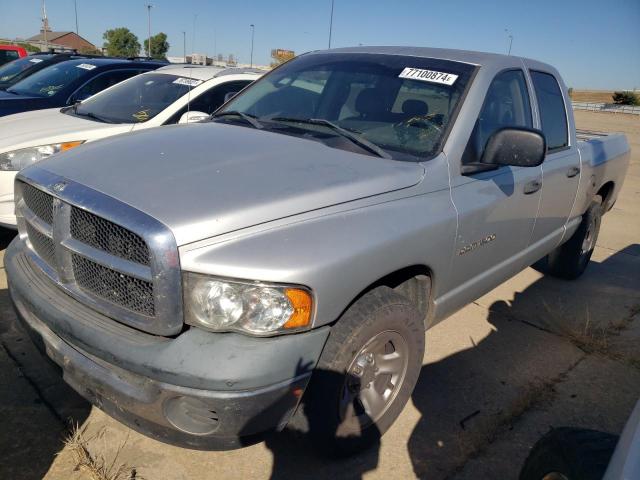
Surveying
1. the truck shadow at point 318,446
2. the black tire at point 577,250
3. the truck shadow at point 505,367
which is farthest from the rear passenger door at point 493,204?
the black tire at point 577,250

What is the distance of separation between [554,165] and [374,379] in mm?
2203

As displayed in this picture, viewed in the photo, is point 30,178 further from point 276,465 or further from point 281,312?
point 276,465

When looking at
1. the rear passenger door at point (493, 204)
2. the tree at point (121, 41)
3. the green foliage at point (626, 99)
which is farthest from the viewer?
the tree at point (121, 41)

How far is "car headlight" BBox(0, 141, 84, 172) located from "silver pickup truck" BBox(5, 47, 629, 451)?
182 centimetres

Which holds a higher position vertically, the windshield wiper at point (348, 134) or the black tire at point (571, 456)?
the windshield wiper at point (348, 134)

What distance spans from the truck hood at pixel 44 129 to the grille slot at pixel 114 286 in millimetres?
2687

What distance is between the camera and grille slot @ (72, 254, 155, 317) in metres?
1.99

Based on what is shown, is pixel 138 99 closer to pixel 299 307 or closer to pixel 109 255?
pixel 109 255

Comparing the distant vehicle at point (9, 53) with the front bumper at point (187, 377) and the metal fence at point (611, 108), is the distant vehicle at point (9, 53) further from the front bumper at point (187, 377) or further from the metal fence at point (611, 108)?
the metal fence at point (611, 108)

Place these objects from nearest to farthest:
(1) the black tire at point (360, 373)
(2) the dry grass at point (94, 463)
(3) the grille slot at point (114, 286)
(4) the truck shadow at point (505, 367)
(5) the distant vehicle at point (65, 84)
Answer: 1. (3) the grille slot at point (114, 286)
2. (1) the black tire at point (360, 373)
3. (2) the dry grass at point (94, 463)
4. (4) the truck shadow at point (505, 367)
5. (5) the distant vehicle at point (65, 84)

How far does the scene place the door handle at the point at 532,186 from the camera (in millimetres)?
3369

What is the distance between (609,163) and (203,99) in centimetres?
402

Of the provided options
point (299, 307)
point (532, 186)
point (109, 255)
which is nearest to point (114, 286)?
point (109, 255)

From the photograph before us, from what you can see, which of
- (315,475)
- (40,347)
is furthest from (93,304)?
(315,475)
